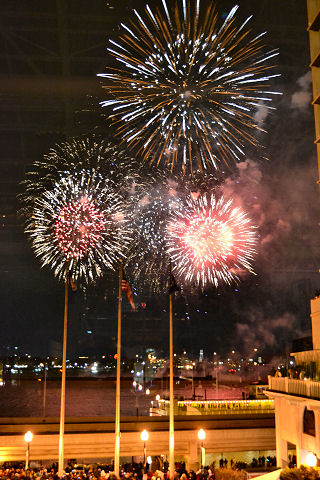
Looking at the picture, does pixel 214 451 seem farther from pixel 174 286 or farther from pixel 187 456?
pixel 174 286

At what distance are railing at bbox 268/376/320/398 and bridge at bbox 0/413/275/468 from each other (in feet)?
21.7

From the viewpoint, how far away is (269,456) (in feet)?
111

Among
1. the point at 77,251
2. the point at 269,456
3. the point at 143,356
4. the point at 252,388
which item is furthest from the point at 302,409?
the point at 143,356

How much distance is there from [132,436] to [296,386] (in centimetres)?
1093

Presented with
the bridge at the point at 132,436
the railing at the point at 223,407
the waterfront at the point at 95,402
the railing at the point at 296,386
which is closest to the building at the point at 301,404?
the railing at the point at 296,386

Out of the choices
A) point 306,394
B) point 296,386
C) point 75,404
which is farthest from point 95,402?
point 306,394

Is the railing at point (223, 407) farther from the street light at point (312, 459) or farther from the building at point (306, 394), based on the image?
the street light at point (312, 459)

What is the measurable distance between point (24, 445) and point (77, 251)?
38.0 feet

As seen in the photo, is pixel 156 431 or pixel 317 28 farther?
pixel 156 431

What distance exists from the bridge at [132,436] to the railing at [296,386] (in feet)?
21.7

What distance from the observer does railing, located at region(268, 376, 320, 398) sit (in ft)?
70.1

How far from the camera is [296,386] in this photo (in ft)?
76.5

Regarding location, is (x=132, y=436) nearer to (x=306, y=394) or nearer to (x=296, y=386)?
(x=296, y=386)

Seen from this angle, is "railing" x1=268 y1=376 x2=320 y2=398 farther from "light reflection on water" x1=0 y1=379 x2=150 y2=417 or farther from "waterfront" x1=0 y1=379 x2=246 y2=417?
"light reflection on water" x1=0 y1=379 x2=150 y2=417
